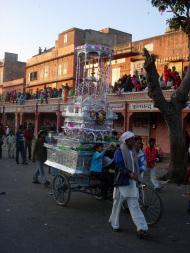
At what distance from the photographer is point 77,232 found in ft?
24.5

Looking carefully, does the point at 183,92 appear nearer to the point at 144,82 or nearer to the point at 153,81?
the point at 153,81

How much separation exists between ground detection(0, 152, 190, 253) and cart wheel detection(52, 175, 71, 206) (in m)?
0.17

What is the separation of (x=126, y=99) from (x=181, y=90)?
9737 mm

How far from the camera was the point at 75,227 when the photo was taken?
782cm

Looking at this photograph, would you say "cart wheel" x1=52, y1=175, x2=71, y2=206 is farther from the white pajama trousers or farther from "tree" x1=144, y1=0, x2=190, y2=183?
"tree" x1=144, y1=0, x2=190, y2=183

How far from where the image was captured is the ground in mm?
6617

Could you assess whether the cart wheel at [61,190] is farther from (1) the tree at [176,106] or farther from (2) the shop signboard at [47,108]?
(2) the shop signboard at [47,108]

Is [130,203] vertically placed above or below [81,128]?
below

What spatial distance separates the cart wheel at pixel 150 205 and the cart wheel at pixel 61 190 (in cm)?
209

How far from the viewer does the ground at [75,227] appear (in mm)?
6617

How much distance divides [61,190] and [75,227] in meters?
2.20

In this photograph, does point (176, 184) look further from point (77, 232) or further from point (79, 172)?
point (77, 232)

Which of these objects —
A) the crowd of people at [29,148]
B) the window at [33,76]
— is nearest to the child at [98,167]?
the crowd of people at [29,148]

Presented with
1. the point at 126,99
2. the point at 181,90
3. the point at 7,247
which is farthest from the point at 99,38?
the point at 7,247
